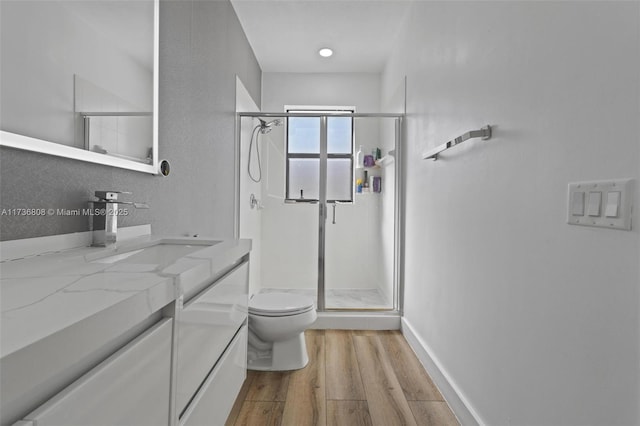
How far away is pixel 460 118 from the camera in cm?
172

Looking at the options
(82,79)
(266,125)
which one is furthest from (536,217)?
(266,125)

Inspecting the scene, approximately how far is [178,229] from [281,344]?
0.94 metres

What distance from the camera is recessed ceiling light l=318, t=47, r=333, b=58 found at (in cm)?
351

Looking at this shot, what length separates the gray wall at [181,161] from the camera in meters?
0.98

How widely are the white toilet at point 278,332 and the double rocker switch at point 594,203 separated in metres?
1.61

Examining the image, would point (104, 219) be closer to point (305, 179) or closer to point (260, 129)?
point (305, 179)

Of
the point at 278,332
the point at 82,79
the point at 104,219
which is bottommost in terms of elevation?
the point at 278,332

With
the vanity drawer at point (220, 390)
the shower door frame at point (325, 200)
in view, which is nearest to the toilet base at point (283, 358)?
the vanity drawer at point (220, 390)

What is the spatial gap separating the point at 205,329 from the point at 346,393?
1.20m

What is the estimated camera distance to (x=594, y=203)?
85cm

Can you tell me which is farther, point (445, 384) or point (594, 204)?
point (445, 384)

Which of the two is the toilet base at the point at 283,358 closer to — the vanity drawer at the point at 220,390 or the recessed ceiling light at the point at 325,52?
the vanity drawer at the point at 220,390

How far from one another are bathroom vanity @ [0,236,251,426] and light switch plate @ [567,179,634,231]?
0.95 meters

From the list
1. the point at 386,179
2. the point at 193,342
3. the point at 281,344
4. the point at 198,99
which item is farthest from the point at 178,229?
the point at 386,179
